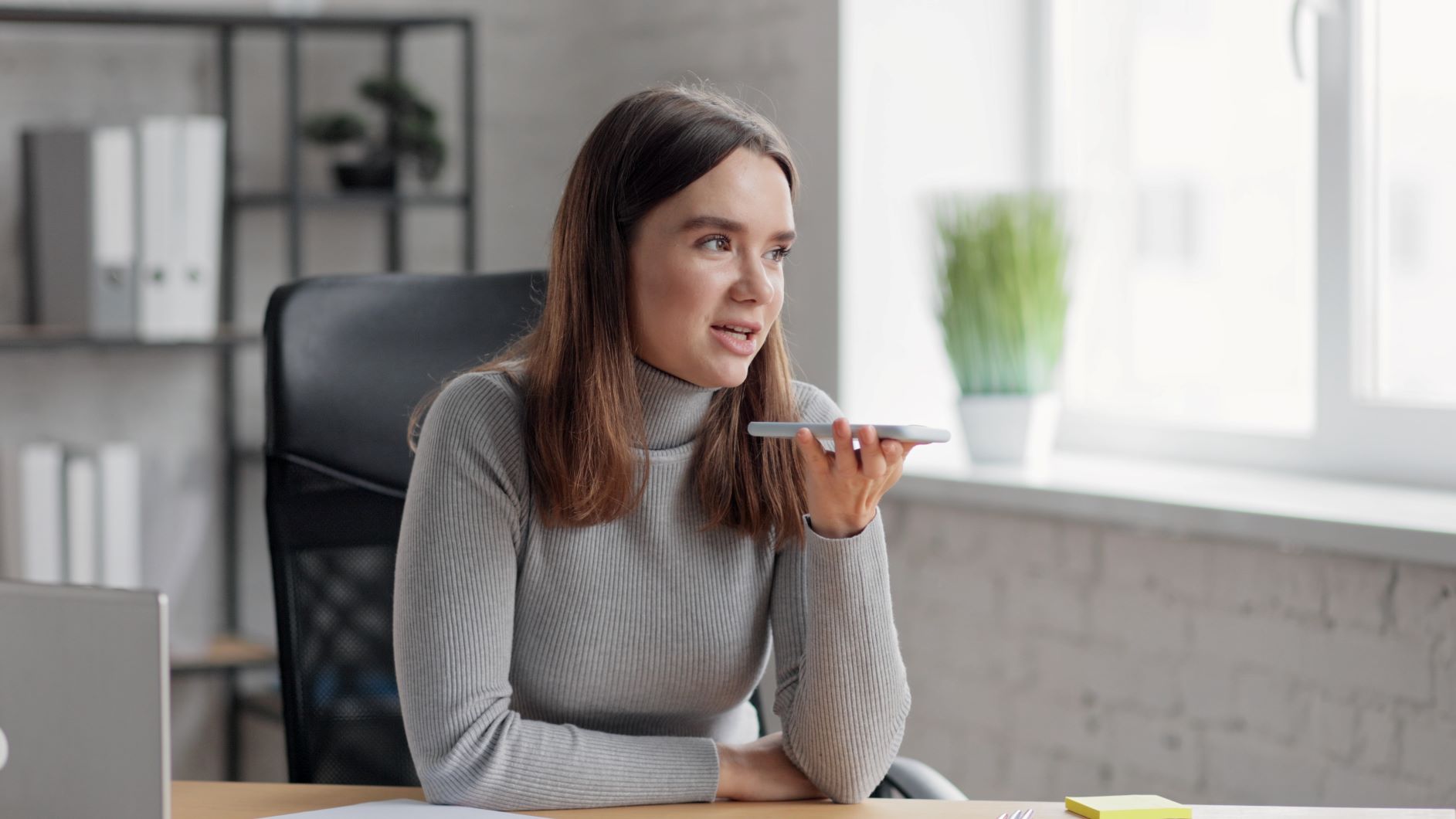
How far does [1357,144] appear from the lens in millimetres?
1975

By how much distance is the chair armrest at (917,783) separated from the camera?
1361 mm

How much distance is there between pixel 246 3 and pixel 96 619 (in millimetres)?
2190

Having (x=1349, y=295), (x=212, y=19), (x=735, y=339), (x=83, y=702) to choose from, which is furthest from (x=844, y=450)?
(x=212, y=19)

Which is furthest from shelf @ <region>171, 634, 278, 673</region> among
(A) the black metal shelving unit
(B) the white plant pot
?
(B) the white plant pot

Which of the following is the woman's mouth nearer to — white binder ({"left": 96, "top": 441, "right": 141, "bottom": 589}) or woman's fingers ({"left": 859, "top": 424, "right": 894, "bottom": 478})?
woman's fingers ({"left": 859, "top": 424, "right": 894, "bottom": 478})

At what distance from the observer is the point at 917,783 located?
138 centimetres

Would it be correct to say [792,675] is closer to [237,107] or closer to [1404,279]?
[1404,279]

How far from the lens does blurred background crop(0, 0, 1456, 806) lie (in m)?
1.83

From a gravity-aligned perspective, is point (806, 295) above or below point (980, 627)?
above

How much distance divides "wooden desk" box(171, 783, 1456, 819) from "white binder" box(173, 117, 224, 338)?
1459 millimetres

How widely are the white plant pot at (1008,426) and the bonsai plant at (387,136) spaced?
1127 millimetres

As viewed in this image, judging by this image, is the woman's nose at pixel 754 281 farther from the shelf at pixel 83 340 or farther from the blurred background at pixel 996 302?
the shelf at pixel 83 340

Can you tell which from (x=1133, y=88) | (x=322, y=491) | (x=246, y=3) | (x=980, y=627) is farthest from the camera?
(x=246, y=3)

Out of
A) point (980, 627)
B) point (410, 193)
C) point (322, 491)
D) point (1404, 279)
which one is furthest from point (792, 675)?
point (410, 193)
